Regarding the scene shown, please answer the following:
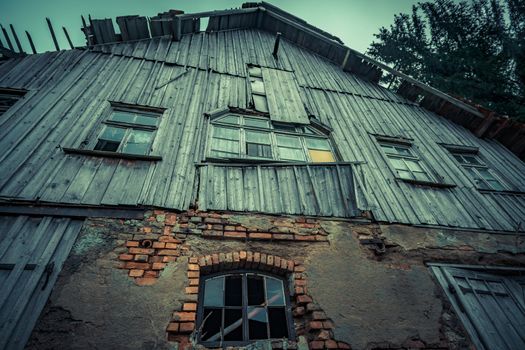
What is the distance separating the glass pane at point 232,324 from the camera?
3.10 meters

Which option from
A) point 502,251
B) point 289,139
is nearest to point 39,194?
point 289,139

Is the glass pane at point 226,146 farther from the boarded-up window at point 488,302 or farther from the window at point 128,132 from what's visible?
the boarded-up window at point 488,302

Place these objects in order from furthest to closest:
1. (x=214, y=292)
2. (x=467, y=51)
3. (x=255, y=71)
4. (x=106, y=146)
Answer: (x=467, y=51) → (x=255, y=71) → (x=106, y=146) → (x=214, y=292)

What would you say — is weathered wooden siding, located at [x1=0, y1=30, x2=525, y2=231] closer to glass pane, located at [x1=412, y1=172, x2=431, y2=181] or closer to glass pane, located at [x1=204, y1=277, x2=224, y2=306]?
glass pane, located at [x1=412, y1=172, x2=431, y2=181]

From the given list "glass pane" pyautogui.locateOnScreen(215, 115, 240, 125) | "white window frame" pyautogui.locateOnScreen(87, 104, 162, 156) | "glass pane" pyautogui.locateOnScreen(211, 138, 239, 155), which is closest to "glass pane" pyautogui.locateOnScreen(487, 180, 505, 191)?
"glass pane" pyautogui.locateOnScreen(211, 138, 239, 155)

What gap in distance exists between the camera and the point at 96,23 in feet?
23.3

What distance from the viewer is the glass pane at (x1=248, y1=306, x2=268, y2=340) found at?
3147 millimetres

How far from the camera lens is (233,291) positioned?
348 centimetres

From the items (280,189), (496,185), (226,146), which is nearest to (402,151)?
(496,185)

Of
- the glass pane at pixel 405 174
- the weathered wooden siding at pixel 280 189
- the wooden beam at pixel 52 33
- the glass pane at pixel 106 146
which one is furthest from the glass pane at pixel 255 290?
the wooden beam at pixel 52 33

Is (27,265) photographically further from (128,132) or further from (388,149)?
(388,149)

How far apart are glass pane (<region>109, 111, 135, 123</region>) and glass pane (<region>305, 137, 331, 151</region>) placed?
3873 millimetres

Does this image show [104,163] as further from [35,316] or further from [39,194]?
[35,316]

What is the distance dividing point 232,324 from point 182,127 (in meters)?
3.84
